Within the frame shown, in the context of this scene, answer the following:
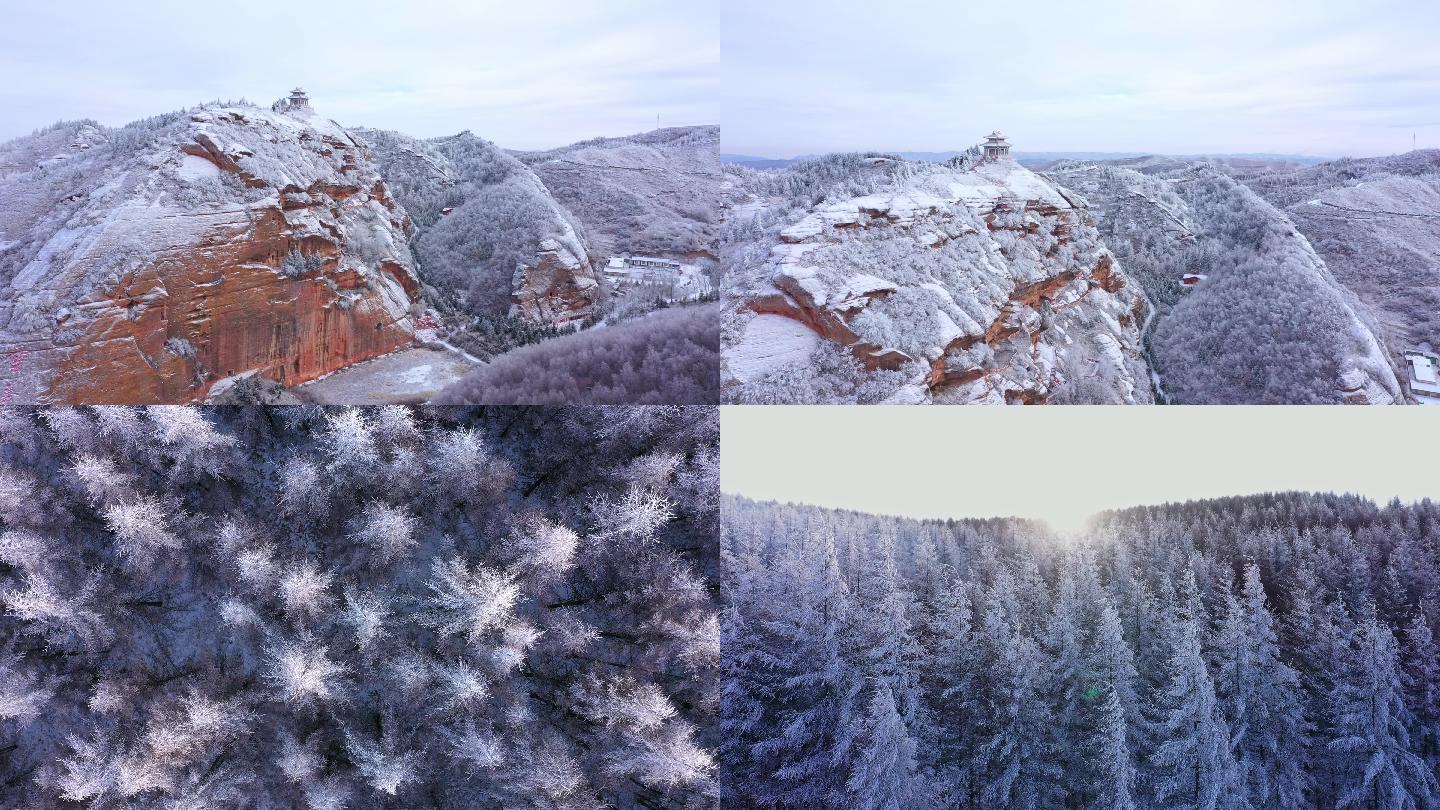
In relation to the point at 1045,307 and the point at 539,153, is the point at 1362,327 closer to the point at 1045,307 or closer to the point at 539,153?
the point at 1045,307

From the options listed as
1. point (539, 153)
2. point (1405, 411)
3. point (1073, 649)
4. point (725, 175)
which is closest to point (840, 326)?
point (725, 175)

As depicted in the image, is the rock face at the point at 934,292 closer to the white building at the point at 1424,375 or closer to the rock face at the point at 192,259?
the white building at the point at 1424,375

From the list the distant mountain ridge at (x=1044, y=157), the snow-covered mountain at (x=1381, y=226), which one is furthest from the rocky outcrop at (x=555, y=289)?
the snow-covered mountain at (x=1381, y=226)

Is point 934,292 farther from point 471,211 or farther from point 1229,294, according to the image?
point 471,211

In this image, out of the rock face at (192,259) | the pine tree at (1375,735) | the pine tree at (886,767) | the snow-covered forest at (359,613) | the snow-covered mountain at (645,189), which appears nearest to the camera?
the rock face at (192,259)

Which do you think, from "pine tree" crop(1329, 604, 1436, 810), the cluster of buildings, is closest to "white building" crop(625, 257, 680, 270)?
the cluster of buildings

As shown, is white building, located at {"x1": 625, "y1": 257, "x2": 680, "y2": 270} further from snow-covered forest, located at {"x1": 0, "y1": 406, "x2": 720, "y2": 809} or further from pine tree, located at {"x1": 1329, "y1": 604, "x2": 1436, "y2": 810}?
pine tree, located at {"x1": 1329, "y1": 604, "x2": 1436, "y2": 810}
